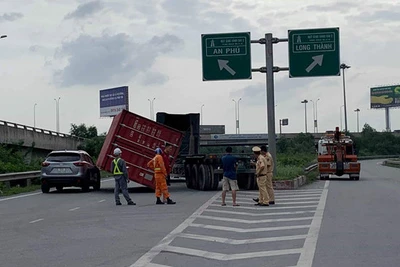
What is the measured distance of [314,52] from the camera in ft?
97.6

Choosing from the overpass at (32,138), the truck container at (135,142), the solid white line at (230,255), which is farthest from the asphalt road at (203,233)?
the overpass at (32,138)

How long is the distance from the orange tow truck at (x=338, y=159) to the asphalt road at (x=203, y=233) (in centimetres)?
1568

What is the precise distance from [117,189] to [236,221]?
586 cm

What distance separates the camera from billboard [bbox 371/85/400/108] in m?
122

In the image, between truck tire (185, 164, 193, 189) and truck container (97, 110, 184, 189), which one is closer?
truck container (97, 110, 184, 189)

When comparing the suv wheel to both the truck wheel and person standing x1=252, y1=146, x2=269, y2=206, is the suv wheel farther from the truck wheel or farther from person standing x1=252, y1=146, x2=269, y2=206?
person standing x1=252, y1=146, x2=269, y2=206

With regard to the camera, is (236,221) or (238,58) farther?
(238,58)

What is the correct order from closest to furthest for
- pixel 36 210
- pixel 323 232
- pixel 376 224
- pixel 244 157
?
1. pixel 323 232
2. pixel 376 224
3. pixel 36 210
4. pixel 244 157

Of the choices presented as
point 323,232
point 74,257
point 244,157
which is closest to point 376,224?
point 323,232

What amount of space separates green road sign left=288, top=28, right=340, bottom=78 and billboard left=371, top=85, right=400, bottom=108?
313 feet

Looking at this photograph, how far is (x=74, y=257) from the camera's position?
11.3 m

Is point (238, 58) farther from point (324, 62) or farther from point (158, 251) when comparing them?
point (158, 251)

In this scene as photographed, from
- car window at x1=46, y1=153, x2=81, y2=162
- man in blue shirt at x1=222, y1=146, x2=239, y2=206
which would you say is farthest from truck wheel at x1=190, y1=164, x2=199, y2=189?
man in blue shirt at x1=222, y1=146, x2=239, y2=206

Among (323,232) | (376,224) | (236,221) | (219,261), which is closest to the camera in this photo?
(219,261)
